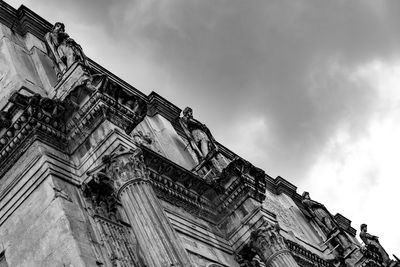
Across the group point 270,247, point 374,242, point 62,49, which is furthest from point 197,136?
point 374,242

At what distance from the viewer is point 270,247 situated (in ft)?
43.1

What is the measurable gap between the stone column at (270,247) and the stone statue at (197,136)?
4087 millimetres

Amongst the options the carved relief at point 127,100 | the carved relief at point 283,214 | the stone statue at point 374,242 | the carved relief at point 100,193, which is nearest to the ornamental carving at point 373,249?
the stone statue at point 374,242

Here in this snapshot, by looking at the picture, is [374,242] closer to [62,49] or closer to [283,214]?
[283,214]

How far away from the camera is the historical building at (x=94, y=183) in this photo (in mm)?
8992

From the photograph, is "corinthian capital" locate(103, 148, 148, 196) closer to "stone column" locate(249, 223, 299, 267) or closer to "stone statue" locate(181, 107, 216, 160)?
"stone column" locate(249, 223, 299, 267)

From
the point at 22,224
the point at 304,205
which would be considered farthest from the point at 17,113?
the point at 304,205

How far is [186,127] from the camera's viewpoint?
18.2 meters

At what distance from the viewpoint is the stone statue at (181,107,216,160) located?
56.4 feet

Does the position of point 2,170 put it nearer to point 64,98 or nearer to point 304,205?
point 64,98

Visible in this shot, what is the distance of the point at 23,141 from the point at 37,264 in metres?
2.65

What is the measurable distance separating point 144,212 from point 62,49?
18.6ft

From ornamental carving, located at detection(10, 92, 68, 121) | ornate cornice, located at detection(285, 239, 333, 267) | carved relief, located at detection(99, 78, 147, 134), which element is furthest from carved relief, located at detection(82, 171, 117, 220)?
ornate cornice, located at detection(285, 239, 333, 267)

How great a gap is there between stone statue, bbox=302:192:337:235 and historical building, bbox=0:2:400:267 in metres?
9.83
